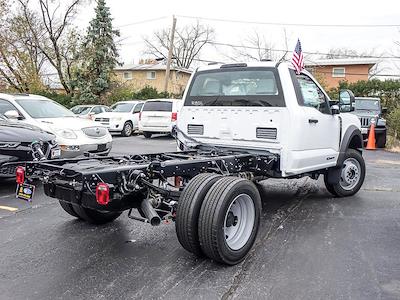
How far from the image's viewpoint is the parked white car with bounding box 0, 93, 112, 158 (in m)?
8.66

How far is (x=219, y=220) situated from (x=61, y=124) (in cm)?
630

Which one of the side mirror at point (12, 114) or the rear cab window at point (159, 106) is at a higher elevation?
the rear cab window at point (159, 106)

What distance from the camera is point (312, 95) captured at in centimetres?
611

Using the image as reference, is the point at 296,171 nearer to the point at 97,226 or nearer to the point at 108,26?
the point at 97,226

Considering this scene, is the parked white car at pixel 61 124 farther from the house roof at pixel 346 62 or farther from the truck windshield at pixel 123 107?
the house roof at pixel 346 62

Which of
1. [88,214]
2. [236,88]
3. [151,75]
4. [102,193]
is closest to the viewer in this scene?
[102,193]

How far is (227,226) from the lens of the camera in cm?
421

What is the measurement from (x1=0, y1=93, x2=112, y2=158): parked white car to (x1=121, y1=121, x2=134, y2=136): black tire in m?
8.63

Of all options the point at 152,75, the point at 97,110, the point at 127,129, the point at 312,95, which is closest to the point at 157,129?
the point at 127,129

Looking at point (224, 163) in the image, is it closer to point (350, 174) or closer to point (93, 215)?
point (93, 215)

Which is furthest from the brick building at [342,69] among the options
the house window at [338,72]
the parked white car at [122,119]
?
the parked white car at [122,119]

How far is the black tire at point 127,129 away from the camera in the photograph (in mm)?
18797

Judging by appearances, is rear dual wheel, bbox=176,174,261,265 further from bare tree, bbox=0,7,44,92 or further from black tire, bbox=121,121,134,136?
bare tree, bbox=0,7,44,92

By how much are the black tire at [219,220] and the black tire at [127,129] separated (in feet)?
49.6
